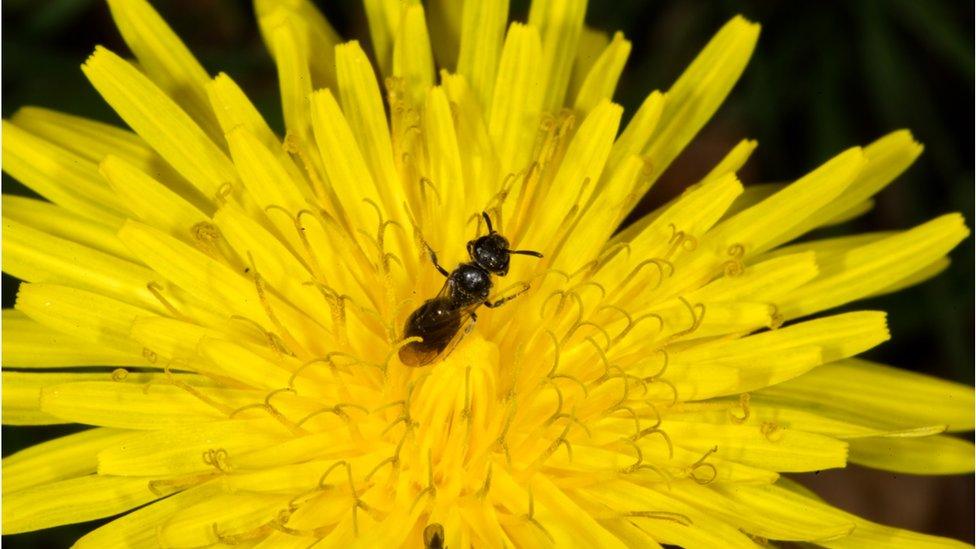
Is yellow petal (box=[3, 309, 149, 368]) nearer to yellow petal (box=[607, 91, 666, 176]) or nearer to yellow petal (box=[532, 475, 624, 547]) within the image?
yellow petal (box=[532, 475, 624, 547])

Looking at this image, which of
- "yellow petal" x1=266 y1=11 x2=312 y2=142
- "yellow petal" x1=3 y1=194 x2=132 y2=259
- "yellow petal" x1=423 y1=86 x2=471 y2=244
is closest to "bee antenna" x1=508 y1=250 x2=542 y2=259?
"yellow petal" x1=423 y1=86 x2=471 y2=244

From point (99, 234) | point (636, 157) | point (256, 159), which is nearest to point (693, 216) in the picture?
point (636, 157)

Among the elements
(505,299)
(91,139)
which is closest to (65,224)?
→ (91,139)

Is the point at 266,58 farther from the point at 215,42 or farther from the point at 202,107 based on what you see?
the point at 202,107

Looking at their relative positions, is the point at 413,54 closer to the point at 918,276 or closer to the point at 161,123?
the point at 161,123

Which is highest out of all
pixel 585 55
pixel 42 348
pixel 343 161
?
pixel 585 55
